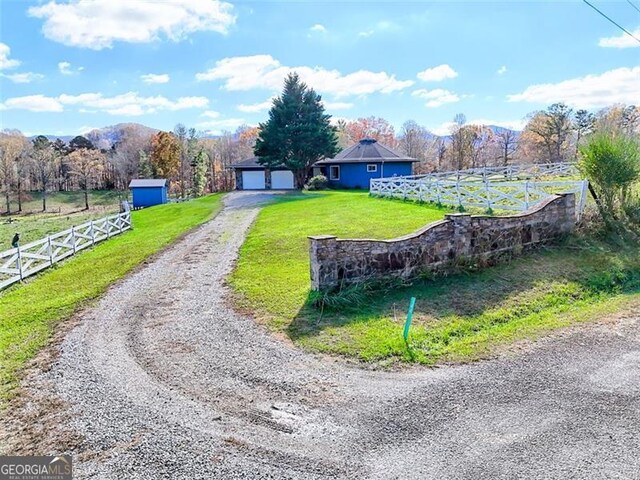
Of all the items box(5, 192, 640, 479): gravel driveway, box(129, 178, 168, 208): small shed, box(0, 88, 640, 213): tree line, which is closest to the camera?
box(5, 192, 640, 479): gravel driveway

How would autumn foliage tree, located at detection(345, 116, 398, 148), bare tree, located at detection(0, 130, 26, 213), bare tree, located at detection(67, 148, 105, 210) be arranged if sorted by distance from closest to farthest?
bare tree, located at detection(0, 130, 26, 213) < bare tree, located at detection(67, 148, 105, 210) < autumn foliage tree, located at detection(345, 116, 398, 148)

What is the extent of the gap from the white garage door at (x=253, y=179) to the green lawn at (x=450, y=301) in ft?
80.6

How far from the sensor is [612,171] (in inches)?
490

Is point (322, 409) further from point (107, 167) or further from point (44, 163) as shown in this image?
point (107, 167)

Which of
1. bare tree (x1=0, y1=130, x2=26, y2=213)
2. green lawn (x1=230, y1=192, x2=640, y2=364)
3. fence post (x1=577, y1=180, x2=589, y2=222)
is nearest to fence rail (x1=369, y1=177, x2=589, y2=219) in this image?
fence post (x1=577, y1=180, x2=589, y2=222)

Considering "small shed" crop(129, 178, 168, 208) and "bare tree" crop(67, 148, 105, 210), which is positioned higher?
"bare tree" crop(67, 148, 105, 210)

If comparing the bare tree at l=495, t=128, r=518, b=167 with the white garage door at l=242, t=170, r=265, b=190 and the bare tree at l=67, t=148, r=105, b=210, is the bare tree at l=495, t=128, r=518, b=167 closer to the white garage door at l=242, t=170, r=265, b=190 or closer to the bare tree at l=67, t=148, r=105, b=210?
the white garage door at l=242, t=170, r=265, b=190

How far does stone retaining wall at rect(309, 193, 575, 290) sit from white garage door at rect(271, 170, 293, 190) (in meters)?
26.9

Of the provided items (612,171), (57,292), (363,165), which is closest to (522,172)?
(612,171)

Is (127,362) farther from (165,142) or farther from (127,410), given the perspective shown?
(165,142)

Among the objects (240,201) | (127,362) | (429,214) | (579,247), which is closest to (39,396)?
(127,362)

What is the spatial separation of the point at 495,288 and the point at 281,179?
2930cm

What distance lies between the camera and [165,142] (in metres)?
53.8

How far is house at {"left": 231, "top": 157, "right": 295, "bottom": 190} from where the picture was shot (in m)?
36.6
